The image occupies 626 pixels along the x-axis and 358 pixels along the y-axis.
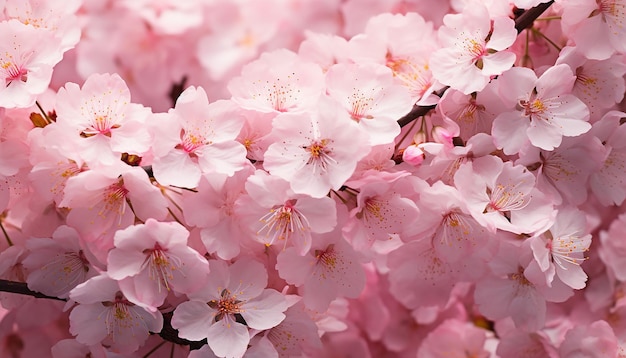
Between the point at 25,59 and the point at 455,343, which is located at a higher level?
the point at 25,59

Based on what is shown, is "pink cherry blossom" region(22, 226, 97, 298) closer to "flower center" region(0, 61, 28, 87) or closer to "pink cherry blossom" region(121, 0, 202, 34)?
"flower center" region(0, 61, 28, 87)

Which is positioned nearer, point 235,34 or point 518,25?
point 518,25

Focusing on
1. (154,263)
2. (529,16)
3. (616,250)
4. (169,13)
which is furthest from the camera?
(169,13)

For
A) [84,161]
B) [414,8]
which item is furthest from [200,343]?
[414,8]

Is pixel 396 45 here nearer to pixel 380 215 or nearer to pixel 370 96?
pixel 370 96

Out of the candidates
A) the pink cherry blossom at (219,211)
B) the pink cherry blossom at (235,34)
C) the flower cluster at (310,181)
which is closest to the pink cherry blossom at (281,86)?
the flower cluster at (310,181)

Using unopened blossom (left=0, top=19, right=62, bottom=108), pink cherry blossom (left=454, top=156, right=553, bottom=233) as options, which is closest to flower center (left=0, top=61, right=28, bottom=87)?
unopened blossom (left=0, top=19, right=62, bottom=108)

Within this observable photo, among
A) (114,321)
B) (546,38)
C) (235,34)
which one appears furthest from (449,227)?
(235,34)
